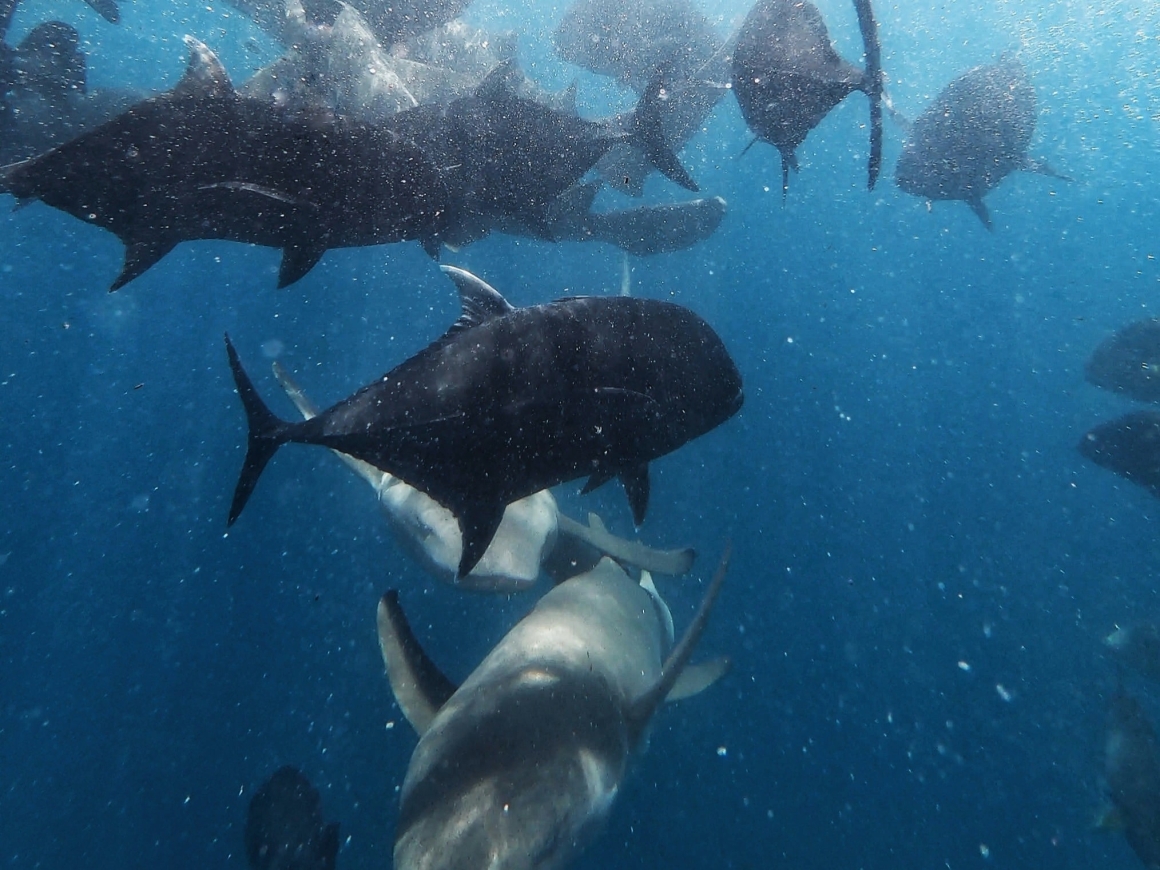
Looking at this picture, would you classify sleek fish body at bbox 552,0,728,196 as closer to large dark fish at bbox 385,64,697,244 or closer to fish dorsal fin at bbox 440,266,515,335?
large dark fish at bbox 385,64,697,244

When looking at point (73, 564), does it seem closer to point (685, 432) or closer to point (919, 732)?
point (685, 432)

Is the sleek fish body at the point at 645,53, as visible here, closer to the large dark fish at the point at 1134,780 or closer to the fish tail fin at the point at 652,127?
the fish tail fin at the point at 652,127

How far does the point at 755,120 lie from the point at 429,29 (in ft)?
34.1

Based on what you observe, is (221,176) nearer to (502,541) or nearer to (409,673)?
(409,673)

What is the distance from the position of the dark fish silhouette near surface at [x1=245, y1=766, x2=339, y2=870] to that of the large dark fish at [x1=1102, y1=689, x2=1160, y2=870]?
8619mm

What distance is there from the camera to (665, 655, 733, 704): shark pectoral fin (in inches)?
186

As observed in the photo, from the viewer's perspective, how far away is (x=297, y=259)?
399 centimetres

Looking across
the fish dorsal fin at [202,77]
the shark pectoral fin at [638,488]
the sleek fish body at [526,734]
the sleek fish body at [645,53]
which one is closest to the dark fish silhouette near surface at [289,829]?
the sleek fish body at [526,734]

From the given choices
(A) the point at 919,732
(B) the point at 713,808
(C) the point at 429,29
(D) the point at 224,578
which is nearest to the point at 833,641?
(A) the point at 919,732

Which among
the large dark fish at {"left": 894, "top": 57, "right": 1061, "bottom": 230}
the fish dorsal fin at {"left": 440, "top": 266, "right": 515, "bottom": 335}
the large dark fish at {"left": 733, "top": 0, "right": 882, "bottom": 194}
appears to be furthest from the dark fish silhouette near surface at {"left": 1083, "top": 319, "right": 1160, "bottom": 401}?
the fish dorsal fin at {"left": 440, "top": 266, "right": 515, "bottom": 335}

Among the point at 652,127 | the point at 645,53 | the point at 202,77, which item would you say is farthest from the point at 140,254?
the point at 645,53

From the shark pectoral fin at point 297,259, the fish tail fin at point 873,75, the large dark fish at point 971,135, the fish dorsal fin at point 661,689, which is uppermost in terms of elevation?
the fish tail fin at point 873,75

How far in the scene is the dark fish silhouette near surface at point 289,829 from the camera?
5.41m

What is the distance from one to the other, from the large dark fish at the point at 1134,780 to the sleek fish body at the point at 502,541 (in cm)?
612
